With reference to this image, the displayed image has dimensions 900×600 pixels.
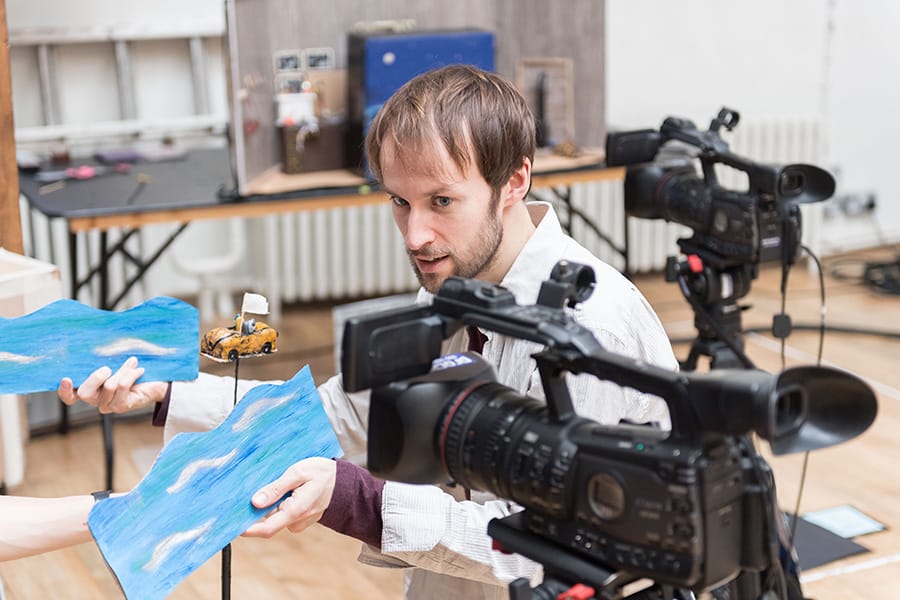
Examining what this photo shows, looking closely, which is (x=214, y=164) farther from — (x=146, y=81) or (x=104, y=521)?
(x=104, y=521)

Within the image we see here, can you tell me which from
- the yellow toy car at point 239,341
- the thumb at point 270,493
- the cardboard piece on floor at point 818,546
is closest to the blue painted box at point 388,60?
the cardboard piece on floor at point 818,546

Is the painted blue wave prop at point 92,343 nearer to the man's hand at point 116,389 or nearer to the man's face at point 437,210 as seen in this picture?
the man's hand at point 116,389

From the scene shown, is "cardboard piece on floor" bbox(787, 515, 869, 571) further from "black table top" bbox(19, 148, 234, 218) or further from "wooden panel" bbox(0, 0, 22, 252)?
"wooden panel" bbox(0, 0, 22, 252)

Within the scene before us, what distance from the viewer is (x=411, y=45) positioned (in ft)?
12.2

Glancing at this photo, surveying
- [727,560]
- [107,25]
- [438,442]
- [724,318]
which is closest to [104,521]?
[438,442]

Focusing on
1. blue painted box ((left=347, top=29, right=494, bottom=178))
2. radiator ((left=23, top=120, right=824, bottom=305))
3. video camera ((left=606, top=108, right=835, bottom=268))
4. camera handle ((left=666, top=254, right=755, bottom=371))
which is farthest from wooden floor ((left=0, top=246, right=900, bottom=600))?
blue painted box ((left=347, top=29, right=494, bottom=178))

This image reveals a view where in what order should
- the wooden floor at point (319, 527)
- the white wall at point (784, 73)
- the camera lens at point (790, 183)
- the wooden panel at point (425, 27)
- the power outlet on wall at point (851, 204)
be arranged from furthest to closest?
the power outlet on wall at point (851, 204) → the white wall at point (784, 73) → the wooden panel at point (425, 27) → the wooden floor at point (319, 527) → the camera lens at point (790, 183)

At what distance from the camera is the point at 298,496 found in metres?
1.24

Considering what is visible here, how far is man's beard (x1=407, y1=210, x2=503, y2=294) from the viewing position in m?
1.51

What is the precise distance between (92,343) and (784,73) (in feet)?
14.8

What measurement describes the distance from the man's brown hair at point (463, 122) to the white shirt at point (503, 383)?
131mm

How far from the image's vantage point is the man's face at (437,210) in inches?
58.2

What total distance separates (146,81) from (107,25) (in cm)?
Answer: 26

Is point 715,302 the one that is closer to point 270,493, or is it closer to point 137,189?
point 270,493
